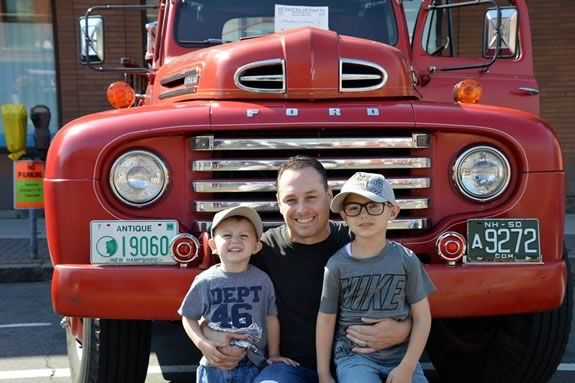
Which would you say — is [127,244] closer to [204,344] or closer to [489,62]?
[204,344]

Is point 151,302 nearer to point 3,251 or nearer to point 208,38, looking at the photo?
point 208,38

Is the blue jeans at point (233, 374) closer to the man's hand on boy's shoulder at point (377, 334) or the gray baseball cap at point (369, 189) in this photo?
the man's hand on boy's shoulder at point (377, 334)

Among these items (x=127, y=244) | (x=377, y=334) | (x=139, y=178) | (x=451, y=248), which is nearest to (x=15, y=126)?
(x=139, y=178)

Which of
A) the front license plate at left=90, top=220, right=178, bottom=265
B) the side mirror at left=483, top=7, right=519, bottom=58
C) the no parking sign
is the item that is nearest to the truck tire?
the front license plate at left=90, top=220, right=178, bottom=265

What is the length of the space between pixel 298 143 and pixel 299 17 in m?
1.51

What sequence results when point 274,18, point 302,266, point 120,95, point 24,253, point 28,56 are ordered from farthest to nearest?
point 28,56, point 24,253, point 120,95, point 274,18, point 302,266

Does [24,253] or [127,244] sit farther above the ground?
[127,244]

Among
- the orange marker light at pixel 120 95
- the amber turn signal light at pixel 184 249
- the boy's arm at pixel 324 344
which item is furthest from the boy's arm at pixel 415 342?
the orange marker light at pixel 120 95

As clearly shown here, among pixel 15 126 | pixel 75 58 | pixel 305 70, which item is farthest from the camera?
pixel 75 58

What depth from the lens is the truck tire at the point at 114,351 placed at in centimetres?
345

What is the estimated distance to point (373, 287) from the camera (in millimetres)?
2824

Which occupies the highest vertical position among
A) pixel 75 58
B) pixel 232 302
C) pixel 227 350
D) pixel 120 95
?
pixel 75 58

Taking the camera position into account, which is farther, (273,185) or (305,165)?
(273,185)

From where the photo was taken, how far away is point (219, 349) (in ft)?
Answer: 9.32
